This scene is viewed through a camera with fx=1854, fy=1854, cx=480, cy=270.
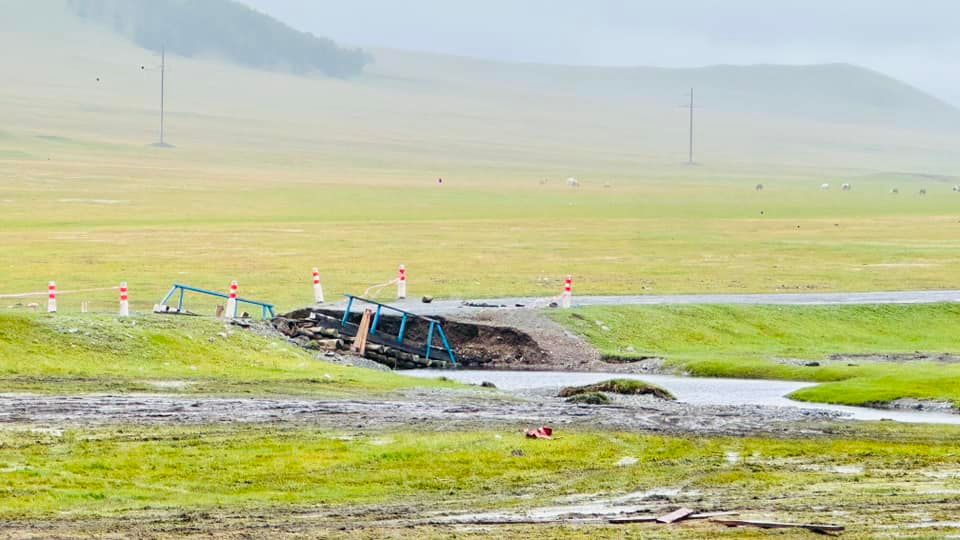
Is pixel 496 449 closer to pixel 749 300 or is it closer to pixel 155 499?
pixel 155 499

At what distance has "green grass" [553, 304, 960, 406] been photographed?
1759 inches

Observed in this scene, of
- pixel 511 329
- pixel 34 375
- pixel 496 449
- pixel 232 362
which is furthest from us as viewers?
pixel 511 329

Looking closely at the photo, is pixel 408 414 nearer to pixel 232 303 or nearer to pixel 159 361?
pixel 159 361

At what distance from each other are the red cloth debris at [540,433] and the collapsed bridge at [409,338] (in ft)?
52.5

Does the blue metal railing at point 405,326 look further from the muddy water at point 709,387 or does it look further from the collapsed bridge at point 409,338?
the muddy water at point 709,387

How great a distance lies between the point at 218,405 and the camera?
32656 millimetres

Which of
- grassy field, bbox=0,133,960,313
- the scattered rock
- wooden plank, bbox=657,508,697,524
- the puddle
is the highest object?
wooden plank, bbox=657,508,697,524

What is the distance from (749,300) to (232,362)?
22.4 meters

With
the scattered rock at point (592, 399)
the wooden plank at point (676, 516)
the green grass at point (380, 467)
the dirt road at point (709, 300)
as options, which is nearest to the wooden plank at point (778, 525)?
the wooden plank at point (676, 516)

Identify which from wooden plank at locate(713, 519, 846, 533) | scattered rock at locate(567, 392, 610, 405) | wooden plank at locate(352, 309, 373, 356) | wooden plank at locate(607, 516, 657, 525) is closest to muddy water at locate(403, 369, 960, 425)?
wooden plank at locate(352, 309, 373, 356)

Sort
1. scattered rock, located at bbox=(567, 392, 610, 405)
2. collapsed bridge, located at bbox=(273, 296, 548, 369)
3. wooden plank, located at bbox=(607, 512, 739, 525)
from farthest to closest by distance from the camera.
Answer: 1. collapsed bridge, located at bbox=(273, 296, 548, 369)
2. scattered rock, located at bbox=(567, 392, 610, 405)
3. wooden plank, located at bbox=(607, 512, 739, 525)

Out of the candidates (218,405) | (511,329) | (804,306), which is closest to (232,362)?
(218,405)

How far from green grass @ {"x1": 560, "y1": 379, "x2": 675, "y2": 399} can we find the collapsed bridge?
8446 millimetres

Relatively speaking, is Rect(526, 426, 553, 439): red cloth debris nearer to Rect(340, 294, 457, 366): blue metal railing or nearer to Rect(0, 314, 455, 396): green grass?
Rect(0, 314, 455, 396): green grass
